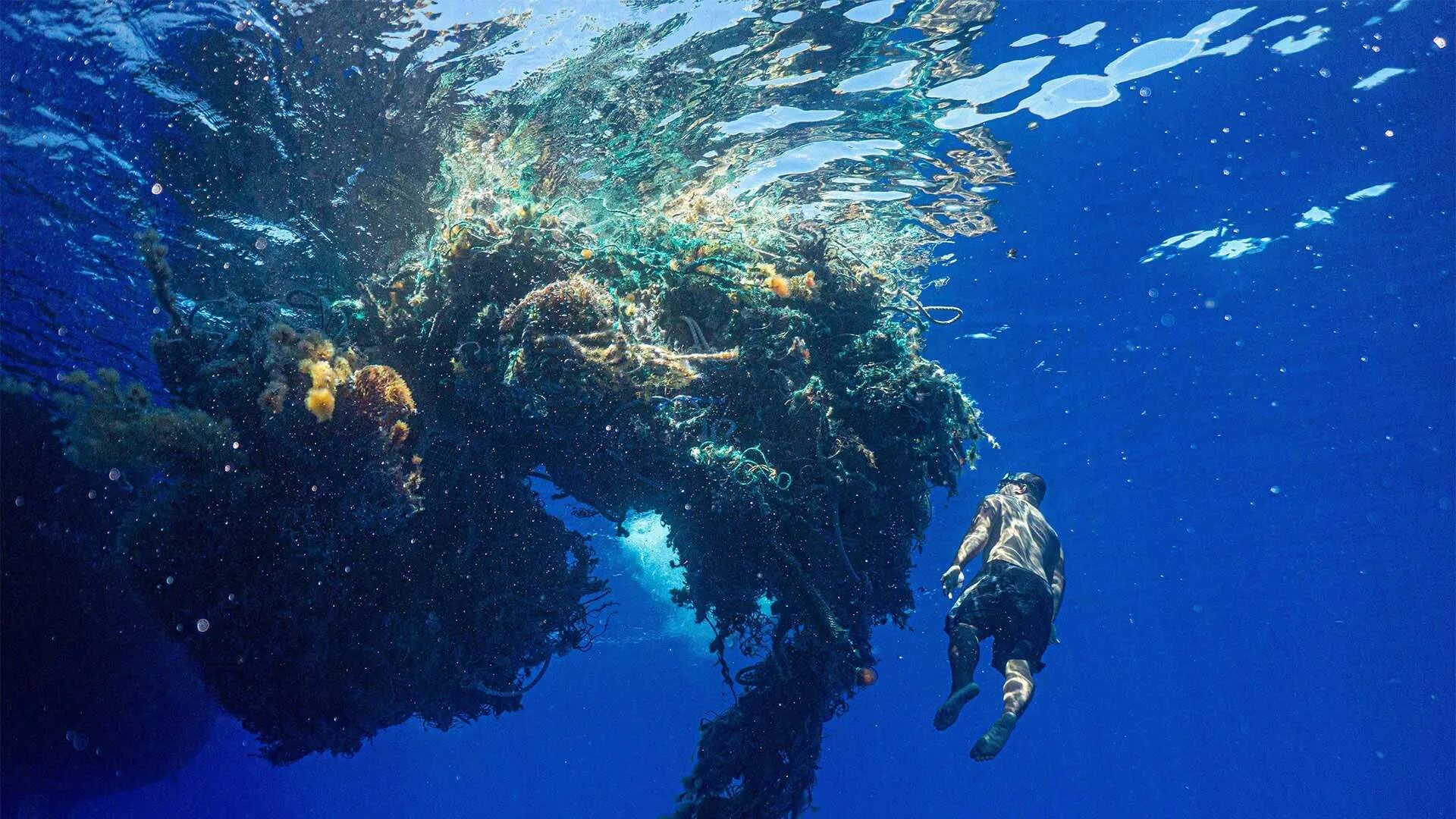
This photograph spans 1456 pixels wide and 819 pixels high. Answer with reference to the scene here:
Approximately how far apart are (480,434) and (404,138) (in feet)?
13.7

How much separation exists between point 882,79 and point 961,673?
753 centimetres

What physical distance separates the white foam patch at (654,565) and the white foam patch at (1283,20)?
17.7 m

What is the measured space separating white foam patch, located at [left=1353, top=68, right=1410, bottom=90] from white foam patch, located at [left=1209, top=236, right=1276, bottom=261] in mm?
4803

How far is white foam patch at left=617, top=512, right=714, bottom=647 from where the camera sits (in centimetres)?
2480

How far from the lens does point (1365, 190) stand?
1327 centimetres

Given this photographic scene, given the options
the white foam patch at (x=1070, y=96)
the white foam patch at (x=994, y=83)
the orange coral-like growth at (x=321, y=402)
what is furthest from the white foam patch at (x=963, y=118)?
the orange coral-like growth at (x=321, y=402)

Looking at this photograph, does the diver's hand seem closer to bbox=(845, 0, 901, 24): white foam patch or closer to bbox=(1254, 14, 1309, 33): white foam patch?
bbox=(845, 0, 901, 24): white foam patch

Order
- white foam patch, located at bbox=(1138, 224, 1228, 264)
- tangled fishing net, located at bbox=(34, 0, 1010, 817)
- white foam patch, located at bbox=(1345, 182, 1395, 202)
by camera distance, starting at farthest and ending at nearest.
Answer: white foam patch, located at bbox=(1138, 224, 1228, 264)
white foam patch, located at bbox=(1345, 182, 1395, 202)
tangled fishing net, located at bbox=(34, 0, 1010, 817)

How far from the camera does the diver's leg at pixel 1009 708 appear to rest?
5.55 meters

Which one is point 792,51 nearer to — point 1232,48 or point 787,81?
point 787,81

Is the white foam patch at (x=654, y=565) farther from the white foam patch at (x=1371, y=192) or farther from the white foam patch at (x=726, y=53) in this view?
the white foam patch at (x=1371, y=192)

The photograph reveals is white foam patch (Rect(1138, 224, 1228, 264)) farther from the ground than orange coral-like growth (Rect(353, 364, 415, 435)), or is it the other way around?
orange coral-like growth (Rect(353, 364, 415, 435))

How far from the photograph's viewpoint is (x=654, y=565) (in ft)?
110

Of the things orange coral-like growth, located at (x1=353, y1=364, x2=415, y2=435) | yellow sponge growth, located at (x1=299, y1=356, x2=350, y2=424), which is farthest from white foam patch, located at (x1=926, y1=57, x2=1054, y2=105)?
yellow sponge growth, located at (x1=299, y1=356, x2=350, y2=424)
